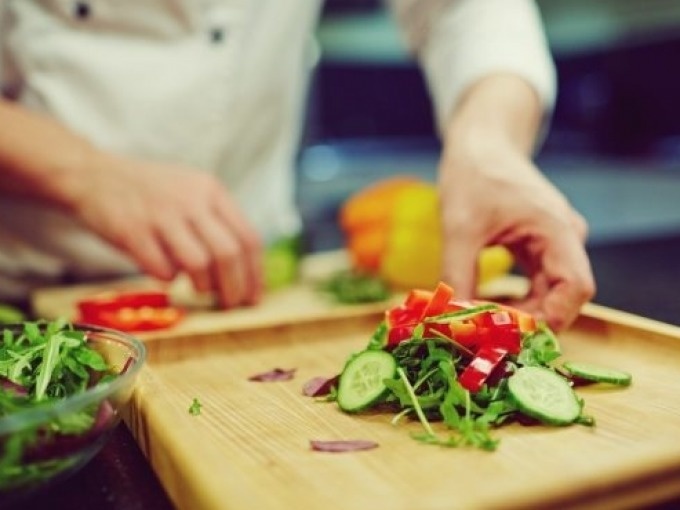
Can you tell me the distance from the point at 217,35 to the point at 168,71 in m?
0.10

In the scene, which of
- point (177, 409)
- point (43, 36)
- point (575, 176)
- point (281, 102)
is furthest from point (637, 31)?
point (177, 409)

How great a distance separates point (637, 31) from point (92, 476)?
327 centimetres

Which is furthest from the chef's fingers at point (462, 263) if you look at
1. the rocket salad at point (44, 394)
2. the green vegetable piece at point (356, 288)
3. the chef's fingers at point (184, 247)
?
the rocket salad at point (44, 394)

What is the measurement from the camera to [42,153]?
3.91 feet

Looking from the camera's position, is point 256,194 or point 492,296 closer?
point 492,296

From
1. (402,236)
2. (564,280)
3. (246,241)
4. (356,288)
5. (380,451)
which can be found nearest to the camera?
(380,451)

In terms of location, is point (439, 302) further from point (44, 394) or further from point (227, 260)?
point (227, 260)

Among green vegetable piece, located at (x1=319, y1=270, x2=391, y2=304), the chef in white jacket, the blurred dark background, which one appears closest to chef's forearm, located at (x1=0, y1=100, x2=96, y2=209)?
the chef in white jacket

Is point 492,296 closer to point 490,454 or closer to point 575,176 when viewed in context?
point 490,454

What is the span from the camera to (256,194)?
1.62 meters

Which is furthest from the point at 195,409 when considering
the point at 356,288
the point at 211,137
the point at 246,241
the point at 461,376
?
the point at 211,137

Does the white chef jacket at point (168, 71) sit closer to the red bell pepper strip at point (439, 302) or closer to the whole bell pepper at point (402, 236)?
the whole bell pepper at point (402, 236)

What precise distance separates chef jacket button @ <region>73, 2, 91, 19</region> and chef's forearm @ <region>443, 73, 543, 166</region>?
0.60 meters

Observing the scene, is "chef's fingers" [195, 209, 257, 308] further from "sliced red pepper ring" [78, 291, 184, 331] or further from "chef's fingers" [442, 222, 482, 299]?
"chef's fingers" [442, 222, 482, 299]
